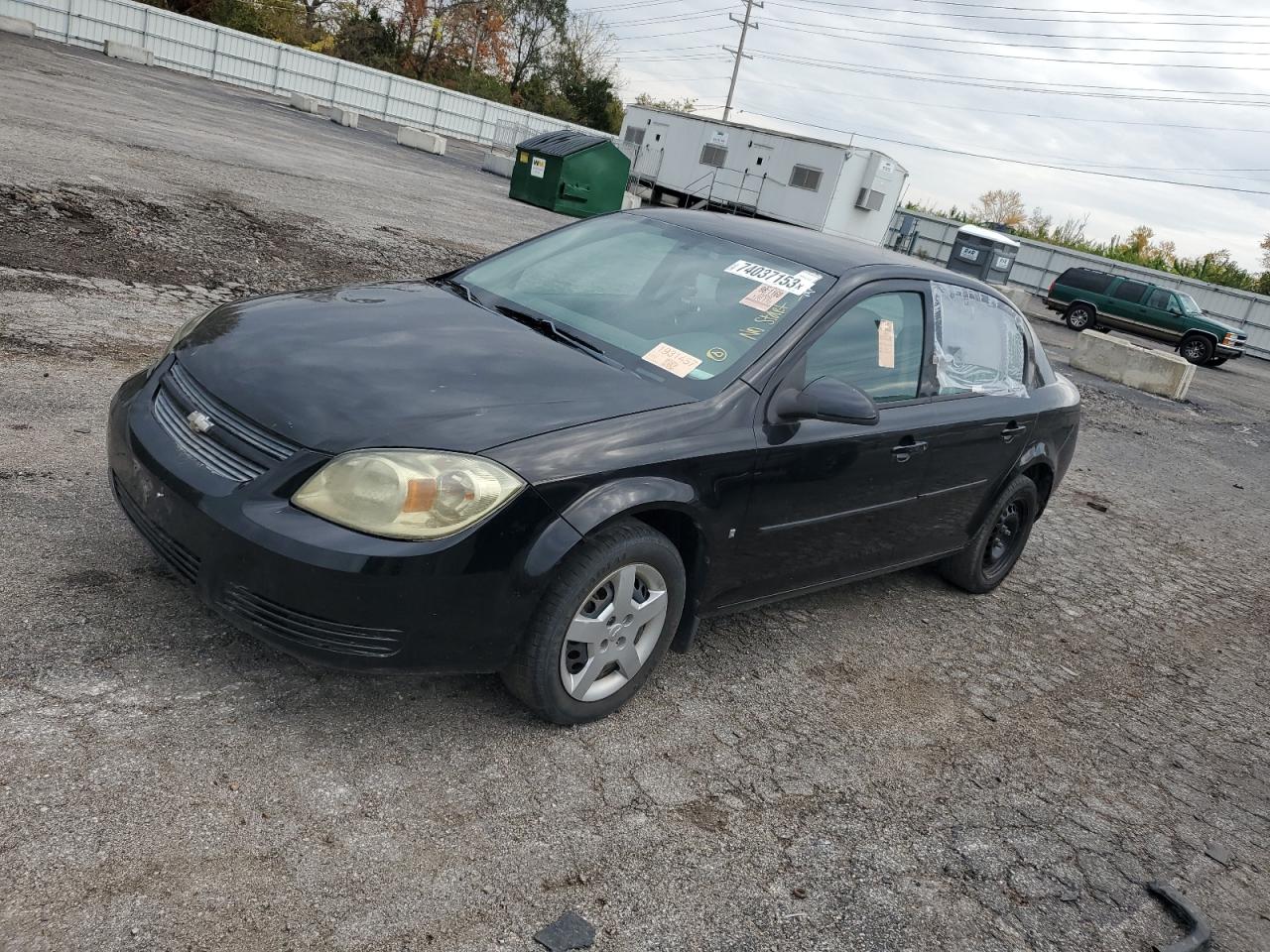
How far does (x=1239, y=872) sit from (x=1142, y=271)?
135 feet

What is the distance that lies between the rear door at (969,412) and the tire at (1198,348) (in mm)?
24778

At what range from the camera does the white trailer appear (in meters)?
30.6

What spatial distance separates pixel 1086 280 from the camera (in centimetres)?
2850

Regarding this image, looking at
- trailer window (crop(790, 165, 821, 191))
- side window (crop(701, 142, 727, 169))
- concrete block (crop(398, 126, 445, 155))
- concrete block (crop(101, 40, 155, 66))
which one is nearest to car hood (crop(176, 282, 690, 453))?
concrete block (crop(398, 126, 445, 155))

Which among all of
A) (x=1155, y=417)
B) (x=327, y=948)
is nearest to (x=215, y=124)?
(x=1155, y=417)

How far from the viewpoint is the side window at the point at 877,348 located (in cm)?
392

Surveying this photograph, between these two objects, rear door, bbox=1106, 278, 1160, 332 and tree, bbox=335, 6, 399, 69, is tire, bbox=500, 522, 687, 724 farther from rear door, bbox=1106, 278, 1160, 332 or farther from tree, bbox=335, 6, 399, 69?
tree, bbox=335, 6, 399, 69

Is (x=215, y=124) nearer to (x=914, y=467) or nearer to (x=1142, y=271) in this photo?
(x=914, y=467)

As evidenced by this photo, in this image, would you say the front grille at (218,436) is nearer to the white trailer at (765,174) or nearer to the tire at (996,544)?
the tire at (996,544)

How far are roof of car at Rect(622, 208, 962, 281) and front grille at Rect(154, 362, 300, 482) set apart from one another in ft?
7.10

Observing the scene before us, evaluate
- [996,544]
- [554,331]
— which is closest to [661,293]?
[554,331]

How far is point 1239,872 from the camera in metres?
3.57

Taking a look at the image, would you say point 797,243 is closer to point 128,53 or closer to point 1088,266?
point 128,53

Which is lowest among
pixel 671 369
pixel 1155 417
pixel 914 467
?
pixel 1155 417
